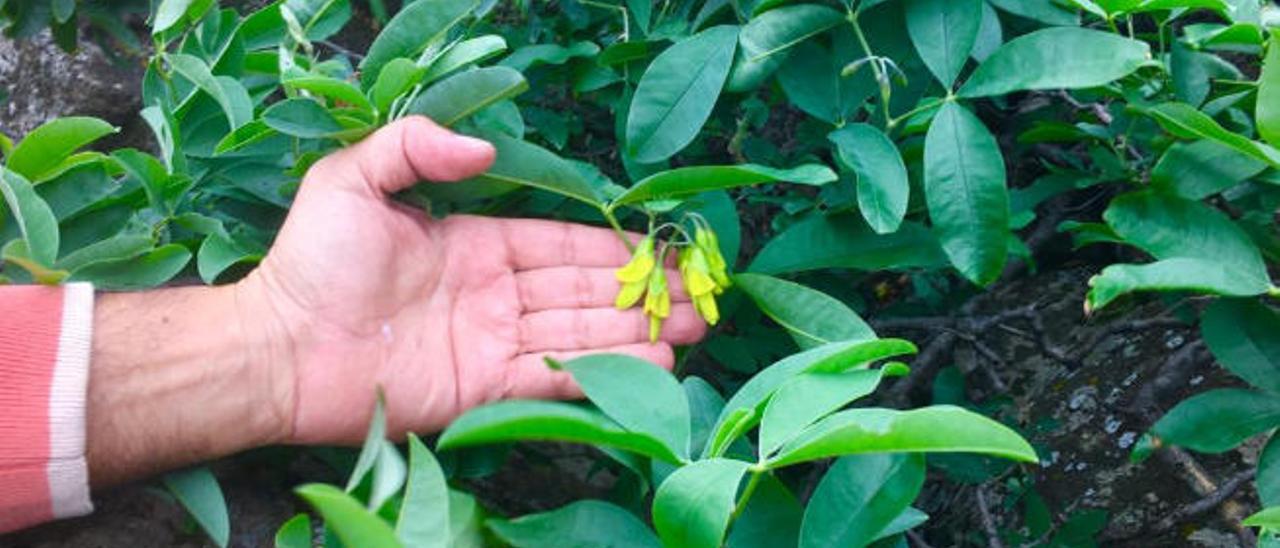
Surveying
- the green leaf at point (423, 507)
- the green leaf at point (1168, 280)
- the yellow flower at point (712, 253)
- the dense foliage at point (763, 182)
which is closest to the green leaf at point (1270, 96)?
the dense foliage at point (763, 182)

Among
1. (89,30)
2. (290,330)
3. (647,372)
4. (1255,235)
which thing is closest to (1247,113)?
(1255,235)

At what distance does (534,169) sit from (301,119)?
7.9 inches

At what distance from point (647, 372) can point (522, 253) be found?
1.24 ft

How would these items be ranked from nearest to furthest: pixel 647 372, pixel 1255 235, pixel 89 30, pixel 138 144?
pixel 647 372 < pixel 1255 235 < pixel 138 144 < pixel 89 30

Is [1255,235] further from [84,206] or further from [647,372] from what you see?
[84,206]

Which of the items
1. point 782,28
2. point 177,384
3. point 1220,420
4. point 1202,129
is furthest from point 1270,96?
point 177,384

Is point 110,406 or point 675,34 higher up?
point 675,34

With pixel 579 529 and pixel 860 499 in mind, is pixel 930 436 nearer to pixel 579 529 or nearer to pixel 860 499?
pixel 860 499

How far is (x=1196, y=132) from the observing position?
3.14ft

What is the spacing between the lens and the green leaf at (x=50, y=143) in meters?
1.10

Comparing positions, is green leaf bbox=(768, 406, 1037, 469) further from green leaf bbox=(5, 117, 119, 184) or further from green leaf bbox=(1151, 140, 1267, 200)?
green leaf bbox=(5, 117, 119, 184)

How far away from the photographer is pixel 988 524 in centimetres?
140

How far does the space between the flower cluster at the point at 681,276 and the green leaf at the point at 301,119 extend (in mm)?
288

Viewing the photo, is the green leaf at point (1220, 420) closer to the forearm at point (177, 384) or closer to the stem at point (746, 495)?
the stem at point (746, 495)
